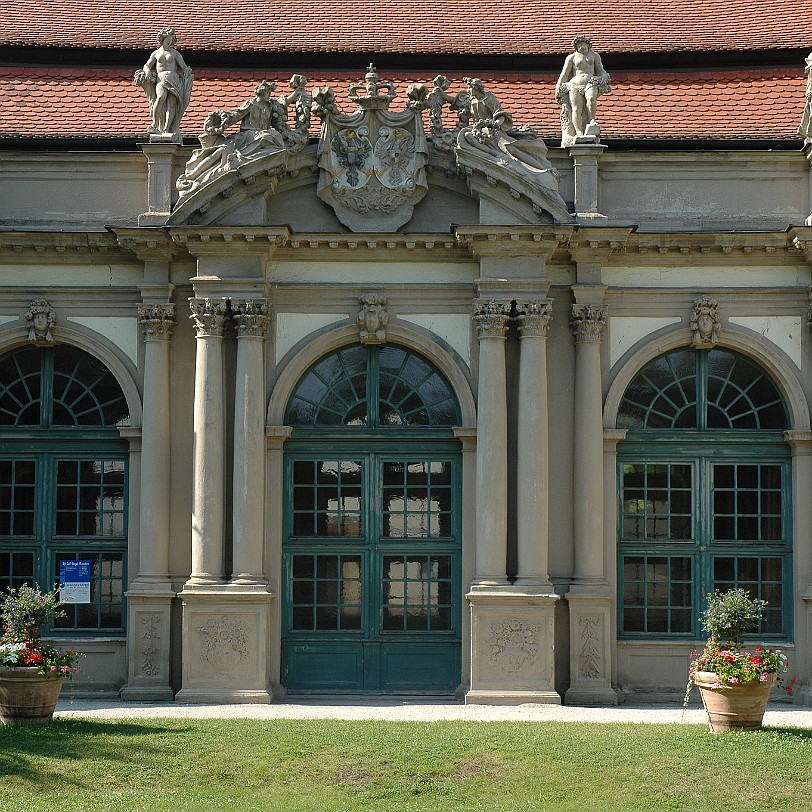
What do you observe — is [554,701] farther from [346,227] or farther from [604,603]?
[346,227]

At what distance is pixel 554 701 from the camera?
57.5ft

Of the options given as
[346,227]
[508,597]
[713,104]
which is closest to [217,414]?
[346,227]

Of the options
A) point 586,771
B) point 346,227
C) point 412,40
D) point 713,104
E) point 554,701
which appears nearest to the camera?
point 586,771

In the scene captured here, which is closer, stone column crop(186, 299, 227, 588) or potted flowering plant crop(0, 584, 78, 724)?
potted flowering plant crop(0, 584, 78, 724)

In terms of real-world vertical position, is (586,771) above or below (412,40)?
below

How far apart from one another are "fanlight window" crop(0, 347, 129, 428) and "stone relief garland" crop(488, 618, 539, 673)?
5.88 m

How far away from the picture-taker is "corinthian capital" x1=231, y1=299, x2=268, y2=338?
1831 cm

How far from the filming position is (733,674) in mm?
14734

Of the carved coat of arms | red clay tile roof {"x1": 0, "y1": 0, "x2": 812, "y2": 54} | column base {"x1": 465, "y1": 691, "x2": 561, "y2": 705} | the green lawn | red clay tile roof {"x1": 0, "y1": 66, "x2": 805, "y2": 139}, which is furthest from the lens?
red clay tile roof {"x1": 0, "y1": 0, "x2": 812, "y2": 54}

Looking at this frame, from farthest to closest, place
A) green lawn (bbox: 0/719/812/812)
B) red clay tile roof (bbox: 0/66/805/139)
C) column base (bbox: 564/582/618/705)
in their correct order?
red clay tile roof (bbox: 0/66/805/139)
column base (bbox: 564/582/618/705)
green lawn (bbox: 0/719/812/812)

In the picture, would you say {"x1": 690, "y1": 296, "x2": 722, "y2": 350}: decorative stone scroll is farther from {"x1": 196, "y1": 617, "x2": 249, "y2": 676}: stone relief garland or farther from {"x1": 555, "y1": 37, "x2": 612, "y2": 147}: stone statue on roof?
{"x1": 196, "y1": 617, "x2": 249, "y2": 676}: stone relief garland

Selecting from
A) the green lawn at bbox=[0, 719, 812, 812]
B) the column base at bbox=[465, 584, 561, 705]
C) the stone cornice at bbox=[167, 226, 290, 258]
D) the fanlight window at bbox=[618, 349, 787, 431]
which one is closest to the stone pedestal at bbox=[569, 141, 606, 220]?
the fanlight window at bbox=[618, 349, 787, 431]

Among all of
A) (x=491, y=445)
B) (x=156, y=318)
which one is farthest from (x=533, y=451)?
(x=156, y=318)

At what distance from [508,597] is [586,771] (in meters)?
4.52
